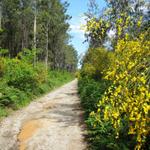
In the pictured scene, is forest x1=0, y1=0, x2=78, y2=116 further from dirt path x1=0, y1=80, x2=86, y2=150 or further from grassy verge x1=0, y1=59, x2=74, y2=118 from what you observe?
dirt path x1=0, y1=80, x2=86, y2=150

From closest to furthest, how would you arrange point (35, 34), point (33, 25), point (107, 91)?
point (107, 91)
point (35, 34)
point (33, 25)

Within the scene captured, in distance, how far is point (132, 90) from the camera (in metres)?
4.45

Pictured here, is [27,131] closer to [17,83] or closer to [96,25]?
[96,25]

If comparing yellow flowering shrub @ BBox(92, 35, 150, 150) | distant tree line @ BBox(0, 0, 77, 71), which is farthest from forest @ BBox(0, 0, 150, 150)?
distant tree line @ BBox(0, 0, 77, 71)

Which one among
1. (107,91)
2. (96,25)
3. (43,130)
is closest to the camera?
(96,25)

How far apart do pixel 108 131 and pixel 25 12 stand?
4648cm

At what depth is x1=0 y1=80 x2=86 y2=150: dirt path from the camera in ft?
38.5

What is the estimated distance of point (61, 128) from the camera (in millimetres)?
14078

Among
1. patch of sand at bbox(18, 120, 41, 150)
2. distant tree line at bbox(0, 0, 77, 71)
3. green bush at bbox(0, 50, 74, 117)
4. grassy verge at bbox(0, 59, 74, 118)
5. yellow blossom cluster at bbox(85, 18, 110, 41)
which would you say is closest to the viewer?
yellow blossom cluster at bbox(85, 18, 110, 41)

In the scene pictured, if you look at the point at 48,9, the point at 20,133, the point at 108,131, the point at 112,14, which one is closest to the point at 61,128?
the point at 20,133

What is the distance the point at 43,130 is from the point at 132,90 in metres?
9.59

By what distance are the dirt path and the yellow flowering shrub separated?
269 inches

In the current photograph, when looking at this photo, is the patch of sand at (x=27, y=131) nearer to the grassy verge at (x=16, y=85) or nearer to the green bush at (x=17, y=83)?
the grassy verge at (x=16, y=85)

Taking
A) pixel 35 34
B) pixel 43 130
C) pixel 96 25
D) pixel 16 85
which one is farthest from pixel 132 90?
pixel 35 34
